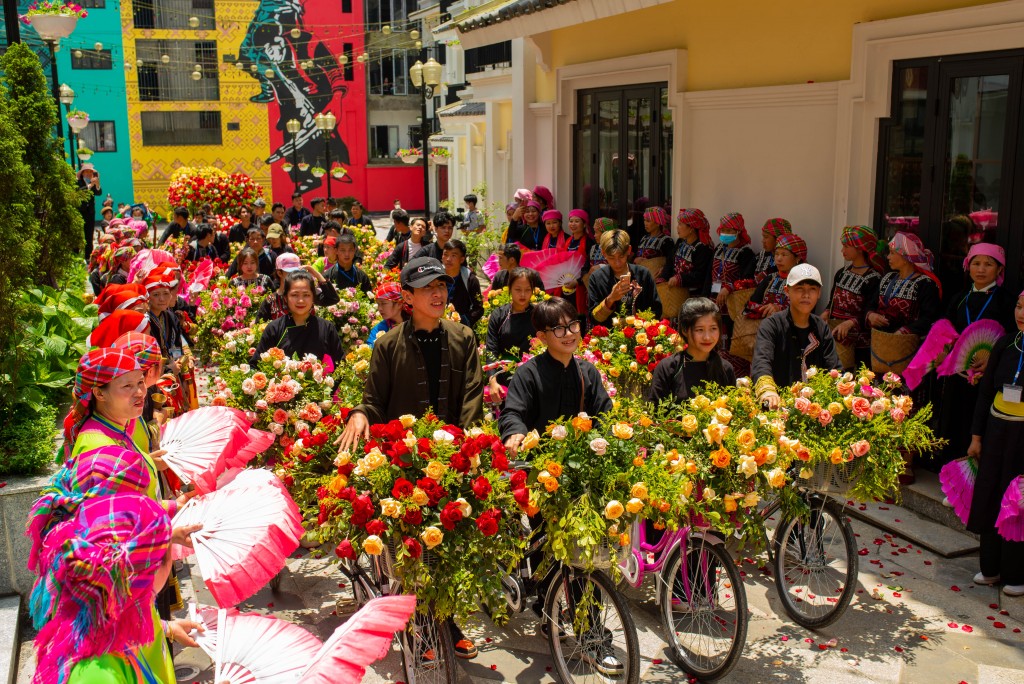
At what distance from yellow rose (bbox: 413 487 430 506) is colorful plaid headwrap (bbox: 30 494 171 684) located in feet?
4.23

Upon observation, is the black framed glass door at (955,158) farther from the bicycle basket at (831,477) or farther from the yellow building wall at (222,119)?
the yellow building wall at (222,119)

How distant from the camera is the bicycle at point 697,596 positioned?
4.98m

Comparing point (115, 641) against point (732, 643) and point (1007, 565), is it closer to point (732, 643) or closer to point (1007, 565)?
point (732, 643)

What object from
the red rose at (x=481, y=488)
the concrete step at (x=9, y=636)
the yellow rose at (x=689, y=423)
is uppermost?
the yellow rose at (x=689, y=423)

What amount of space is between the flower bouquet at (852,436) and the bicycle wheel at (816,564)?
1.24 ft

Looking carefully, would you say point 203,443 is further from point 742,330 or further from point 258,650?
point 742,330

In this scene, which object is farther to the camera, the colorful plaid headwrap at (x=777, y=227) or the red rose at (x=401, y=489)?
the colorful plaid headwrap at (x=777, y=227)

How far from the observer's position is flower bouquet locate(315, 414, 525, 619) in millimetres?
4281

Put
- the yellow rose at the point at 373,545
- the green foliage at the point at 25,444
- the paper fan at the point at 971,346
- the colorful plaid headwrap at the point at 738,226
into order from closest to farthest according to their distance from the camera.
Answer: the yellow rose at the point at 373,545 → the green foliage at the point at 25,444 → the paper fan at the point at 971,346 → the colorful plaid headwrap at the point at 738,226

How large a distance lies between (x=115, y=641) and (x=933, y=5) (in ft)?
26.0

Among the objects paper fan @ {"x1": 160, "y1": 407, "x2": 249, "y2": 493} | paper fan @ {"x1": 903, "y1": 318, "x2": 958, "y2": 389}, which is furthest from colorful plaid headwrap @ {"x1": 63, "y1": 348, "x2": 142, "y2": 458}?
paper fan @ {"x1": 903, "y1": 318, "x2": 958, "y2": 389}

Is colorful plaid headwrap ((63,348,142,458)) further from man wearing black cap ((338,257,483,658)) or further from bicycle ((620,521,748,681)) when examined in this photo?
bicycle ((620,521,748,681))

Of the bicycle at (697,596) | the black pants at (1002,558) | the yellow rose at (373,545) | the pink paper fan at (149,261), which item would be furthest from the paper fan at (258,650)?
the pink paper fan at (149,261)

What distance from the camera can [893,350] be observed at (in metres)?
7.68
